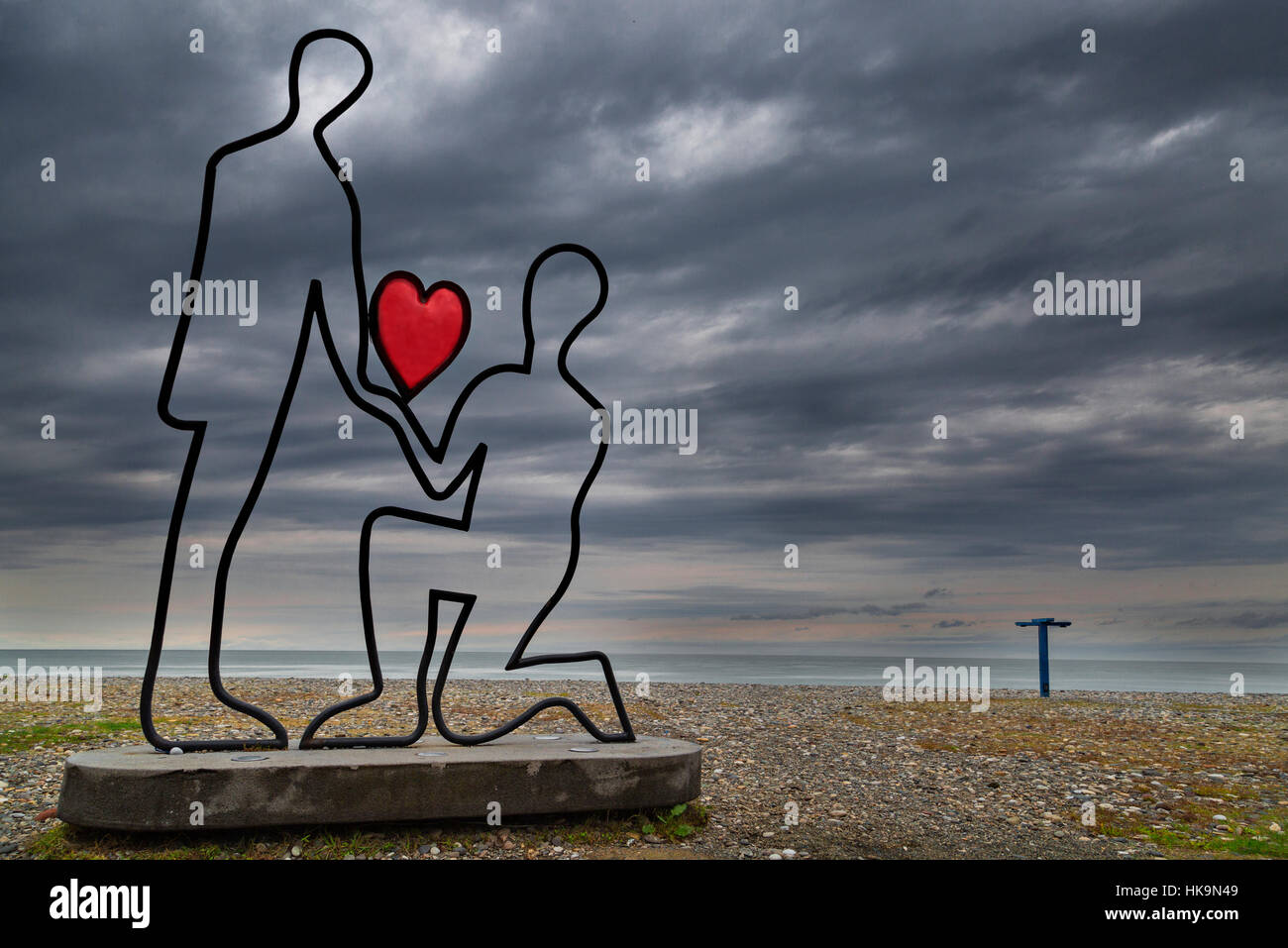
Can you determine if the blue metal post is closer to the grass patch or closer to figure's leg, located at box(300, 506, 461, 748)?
figure's leg, located at box(300, 506, 461, 748)

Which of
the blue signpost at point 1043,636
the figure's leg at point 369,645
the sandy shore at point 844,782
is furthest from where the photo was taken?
the blue signpost at point 1043,636

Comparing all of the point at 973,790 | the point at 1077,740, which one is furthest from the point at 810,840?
the point at 1077,740

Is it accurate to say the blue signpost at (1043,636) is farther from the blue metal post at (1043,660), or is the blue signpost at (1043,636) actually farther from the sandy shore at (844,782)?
the sandy shore at (844,782)

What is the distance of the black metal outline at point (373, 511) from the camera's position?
20.2ft

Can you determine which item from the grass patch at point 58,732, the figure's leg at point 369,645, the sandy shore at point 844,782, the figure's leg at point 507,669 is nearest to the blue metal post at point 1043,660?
the sandy shore at point 844,782

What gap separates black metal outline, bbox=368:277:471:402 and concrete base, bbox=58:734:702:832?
2.64 m

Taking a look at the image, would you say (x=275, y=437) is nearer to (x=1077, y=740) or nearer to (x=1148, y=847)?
(x=1148, y=847)

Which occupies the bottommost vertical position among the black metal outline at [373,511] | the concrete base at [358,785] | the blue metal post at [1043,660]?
the blue metal post at [1043,660]

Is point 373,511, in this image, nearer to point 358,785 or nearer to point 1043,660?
point 358,785

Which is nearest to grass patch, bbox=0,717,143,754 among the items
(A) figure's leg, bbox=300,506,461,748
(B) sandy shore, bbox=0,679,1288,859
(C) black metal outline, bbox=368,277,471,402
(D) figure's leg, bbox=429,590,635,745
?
(B) sandy shore, bbox=0,679,1288,859

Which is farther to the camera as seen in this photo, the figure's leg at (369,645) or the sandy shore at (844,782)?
the figure's leg at (369,645)

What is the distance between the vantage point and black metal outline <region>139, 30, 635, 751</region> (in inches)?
243

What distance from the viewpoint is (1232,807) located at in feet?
25.3

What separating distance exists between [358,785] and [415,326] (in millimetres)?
3249
